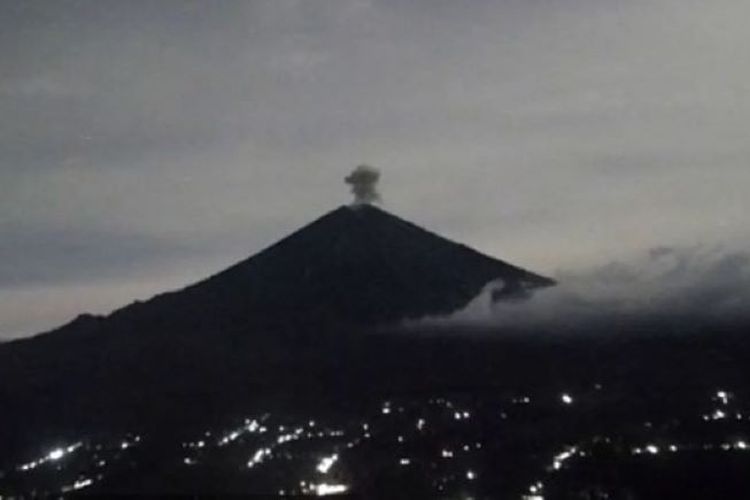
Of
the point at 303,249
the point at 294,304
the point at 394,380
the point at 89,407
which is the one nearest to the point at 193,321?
the point at 294,304

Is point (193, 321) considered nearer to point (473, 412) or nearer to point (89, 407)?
point (89, 407)

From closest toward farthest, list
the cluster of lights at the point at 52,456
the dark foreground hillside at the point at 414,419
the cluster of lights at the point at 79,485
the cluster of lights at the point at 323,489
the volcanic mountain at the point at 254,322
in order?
the cluster of lights at the point at 323,489 → the dark foreground hillside at the point at 414,419 → the cluster of lights at the point at 79,485 → the cluster of lights at the point at 52,456 → the volcanic mountain at the point at 254,322

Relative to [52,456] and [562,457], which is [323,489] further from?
[52,456]

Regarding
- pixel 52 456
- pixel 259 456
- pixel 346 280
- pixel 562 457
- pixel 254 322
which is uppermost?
pixel 346 280

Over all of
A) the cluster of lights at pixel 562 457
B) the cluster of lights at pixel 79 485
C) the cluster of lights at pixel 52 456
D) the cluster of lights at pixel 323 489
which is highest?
the cluster of lights at pixel 52 456

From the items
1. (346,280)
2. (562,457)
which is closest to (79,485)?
(562,457)

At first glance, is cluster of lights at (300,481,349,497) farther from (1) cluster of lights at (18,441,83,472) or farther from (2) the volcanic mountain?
(2) the volcanic mountain

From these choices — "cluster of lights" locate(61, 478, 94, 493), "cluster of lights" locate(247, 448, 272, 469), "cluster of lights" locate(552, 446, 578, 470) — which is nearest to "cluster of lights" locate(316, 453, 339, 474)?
"cluster of lights" locate(247, 448, 272, 469)

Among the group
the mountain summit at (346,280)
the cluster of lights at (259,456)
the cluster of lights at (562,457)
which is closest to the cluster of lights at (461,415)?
the cluster of lights at (259,456)

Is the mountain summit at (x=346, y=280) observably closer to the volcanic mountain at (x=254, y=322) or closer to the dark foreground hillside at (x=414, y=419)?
the volcanic mountain at (x=254, y=322)
